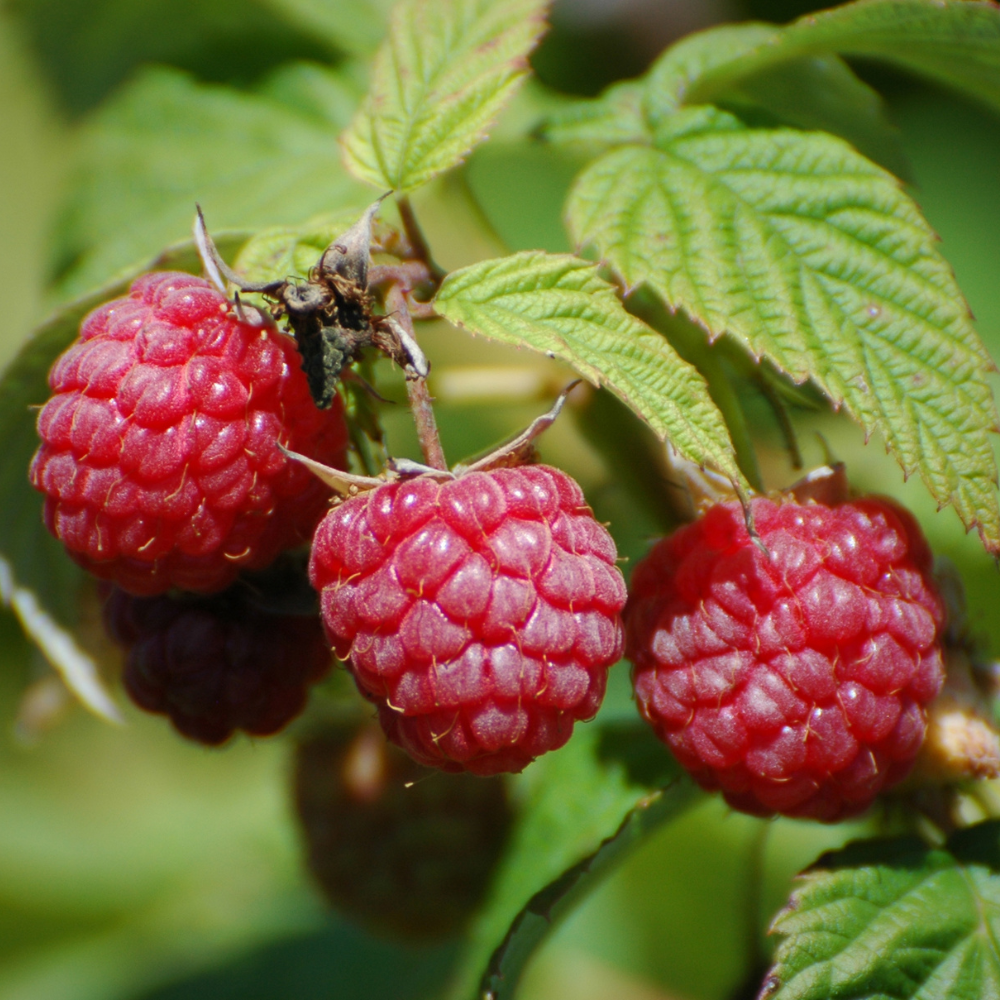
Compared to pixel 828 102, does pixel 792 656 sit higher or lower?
lower

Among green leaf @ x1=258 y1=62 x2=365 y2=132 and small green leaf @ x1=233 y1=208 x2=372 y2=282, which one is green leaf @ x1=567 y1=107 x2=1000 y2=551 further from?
green leaf @ x1=258 y1=62 x2=365 y2=132

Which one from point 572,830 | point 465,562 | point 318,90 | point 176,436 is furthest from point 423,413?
point 318,90

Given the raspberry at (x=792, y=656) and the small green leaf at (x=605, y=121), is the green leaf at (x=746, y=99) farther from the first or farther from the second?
the raspberry at (x=792, y=656)

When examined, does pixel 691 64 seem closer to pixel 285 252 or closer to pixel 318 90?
pixel 285 252

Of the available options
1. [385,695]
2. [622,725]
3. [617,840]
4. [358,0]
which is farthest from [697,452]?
[358,0]

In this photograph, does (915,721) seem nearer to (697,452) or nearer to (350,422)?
(697,452)

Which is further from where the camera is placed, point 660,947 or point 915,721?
point 660,947

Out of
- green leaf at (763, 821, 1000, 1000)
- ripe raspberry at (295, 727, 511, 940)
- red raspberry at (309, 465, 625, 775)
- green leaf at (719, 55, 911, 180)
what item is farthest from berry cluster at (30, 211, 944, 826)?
ripe raspberry at (295, 727, 511, 940)
